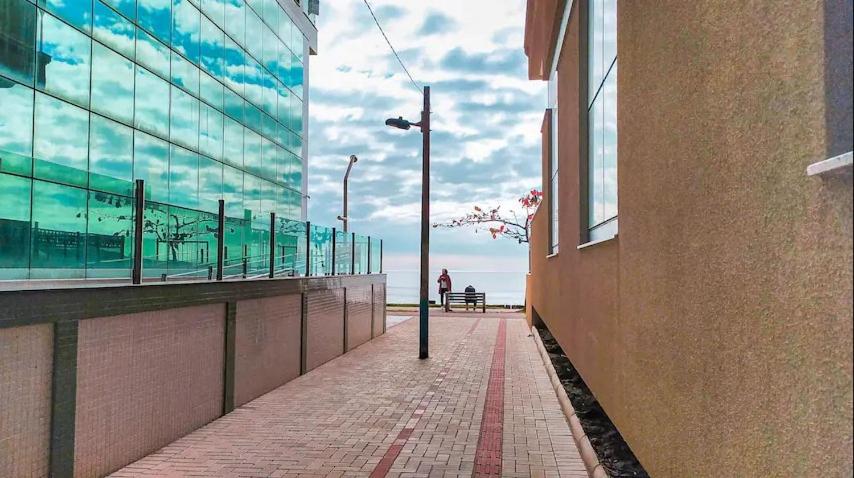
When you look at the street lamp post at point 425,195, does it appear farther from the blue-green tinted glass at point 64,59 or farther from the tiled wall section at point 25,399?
the tiled wall section at point 25,399

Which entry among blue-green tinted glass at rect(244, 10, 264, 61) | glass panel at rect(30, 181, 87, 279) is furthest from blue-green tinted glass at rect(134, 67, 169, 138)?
glass panel at rect(30, 181, 87, 279)

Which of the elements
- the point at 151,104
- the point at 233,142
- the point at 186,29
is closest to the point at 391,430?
the point at 151,104

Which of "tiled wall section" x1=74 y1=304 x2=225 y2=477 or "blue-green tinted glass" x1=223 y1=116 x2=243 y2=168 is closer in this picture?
"tiled wall section" x1=74 y1=304 x2=225 y2=477

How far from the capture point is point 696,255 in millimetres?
3324

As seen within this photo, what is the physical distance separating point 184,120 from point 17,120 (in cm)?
636

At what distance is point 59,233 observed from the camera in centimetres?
586

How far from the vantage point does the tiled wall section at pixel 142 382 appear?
5488 mm

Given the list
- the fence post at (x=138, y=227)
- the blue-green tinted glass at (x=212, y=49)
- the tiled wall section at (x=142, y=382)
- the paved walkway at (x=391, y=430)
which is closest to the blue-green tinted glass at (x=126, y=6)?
the blue-green tinted glass at (x=212, y=49)

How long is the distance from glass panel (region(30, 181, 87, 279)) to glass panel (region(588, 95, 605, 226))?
531 cm

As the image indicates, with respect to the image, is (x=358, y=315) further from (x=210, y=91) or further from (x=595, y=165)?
(x=595, y=165)

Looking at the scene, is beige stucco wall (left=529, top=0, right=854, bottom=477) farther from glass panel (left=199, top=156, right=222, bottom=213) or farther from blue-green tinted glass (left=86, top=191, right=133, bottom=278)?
glass panel (left=199, top=156, right=222, bottom=213)

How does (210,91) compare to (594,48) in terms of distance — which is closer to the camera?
(594,48)

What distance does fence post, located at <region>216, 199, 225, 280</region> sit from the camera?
331 inches

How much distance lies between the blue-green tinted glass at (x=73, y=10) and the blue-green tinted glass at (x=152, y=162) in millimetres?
2794
